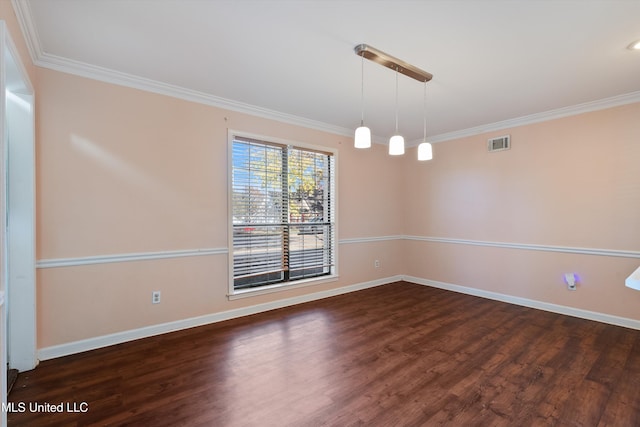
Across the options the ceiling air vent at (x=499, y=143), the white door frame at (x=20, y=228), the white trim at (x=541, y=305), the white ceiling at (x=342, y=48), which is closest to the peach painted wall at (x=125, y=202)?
the white door frame at (x=20, y=228)

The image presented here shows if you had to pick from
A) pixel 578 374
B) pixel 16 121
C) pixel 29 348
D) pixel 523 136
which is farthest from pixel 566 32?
pixel 29 348

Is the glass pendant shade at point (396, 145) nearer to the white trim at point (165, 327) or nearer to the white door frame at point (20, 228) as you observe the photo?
the white trim at point (165, 327)

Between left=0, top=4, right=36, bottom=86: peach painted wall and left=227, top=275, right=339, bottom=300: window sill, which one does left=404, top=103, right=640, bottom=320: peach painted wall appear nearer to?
left=227, top=275, right=339, bottom=300: window sill

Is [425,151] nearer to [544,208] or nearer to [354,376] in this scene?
[354,376]

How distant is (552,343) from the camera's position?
2.95 meters

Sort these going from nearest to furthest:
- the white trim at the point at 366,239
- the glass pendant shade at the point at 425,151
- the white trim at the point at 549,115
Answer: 1. the glass pendant shade at the point at 425,151
2. the white trim at the point at 549,115
3. the white trim at the point at 366,239

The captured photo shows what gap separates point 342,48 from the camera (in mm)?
2381

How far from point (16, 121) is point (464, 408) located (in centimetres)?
400

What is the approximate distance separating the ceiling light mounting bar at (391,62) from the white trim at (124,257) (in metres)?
→ 2.59

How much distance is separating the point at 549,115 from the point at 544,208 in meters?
1.23

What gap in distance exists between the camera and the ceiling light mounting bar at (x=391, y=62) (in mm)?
2362

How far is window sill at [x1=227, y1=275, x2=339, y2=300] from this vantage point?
3.64 m

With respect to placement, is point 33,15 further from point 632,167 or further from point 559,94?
point 632,167

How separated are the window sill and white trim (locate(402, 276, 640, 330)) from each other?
1952 millimetres
